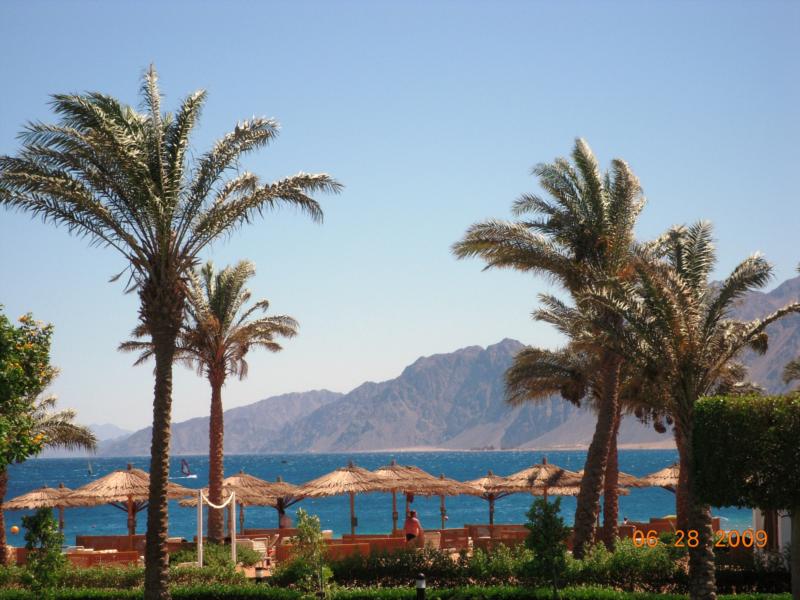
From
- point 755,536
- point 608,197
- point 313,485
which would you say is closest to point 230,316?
point 313,485

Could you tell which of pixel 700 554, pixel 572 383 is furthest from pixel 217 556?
pixel 700 554

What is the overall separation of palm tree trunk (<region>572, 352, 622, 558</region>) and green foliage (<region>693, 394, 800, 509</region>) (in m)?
5.28

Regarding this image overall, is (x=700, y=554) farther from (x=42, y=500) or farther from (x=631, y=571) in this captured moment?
(x=42, y=500)

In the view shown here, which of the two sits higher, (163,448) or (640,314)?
(640,314)

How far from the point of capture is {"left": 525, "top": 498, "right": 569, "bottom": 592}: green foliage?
59.8 feet

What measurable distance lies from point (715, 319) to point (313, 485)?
14155 mm

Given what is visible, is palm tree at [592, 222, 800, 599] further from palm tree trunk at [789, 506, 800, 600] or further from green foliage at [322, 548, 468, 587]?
green foliage at [322, 548, 468, 587]

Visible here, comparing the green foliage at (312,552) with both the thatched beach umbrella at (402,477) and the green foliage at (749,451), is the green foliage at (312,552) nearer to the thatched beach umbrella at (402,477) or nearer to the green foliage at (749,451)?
the green foliage at (749,451)

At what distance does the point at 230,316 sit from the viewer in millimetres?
28000

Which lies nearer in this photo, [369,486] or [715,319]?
[715,319]

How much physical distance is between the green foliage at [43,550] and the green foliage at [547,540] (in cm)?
862

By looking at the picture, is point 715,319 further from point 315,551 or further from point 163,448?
point 163,448

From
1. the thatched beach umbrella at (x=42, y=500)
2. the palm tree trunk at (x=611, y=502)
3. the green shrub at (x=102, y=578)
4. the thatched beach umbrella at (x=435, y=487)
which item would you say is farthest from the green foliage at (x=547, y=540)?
the thatched beach umbrella at (x=42, y=500)

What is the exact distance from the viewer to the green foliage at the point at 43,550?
59.3 feet
